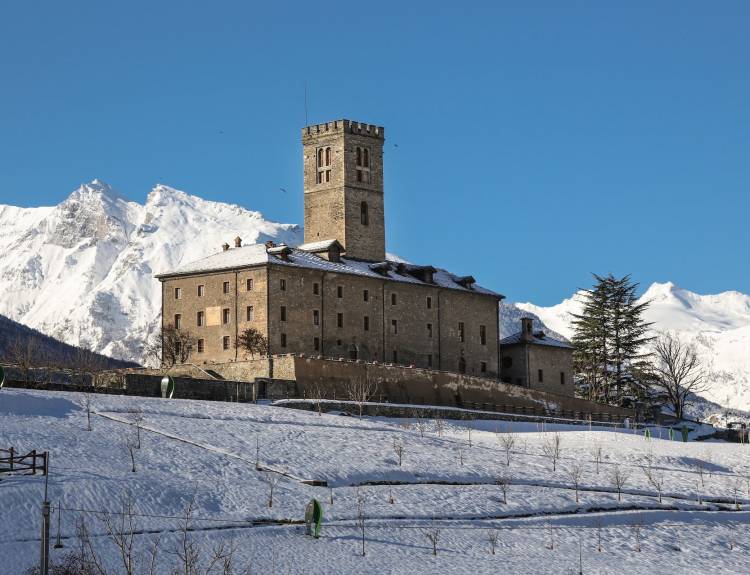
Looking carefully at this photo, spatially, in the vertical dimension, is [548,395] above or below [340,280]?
below

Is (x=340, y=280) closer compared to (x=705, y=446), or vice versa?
(x=705, y=446)

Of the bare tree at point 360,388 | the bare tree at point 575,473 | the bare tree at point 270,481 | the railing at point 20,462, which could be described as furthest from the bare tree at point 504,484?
the bare tree at point 360,388

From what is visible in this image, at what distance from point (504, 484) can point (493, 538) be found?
25.7 feet

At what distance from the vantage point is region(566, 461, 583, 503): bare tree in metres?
54.4

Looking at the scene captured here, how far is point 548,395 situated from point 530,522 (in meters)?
44.0

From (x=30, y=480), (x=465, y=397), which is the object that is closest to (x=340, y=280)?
(x=465, y=397)

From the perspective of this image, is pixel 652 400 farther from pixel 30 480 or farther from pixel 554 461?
pixel 30 480

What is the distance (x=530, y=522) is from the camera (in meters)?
47.4

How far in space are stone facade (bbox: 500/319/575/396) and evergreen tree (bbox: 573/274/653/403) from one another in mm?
5062

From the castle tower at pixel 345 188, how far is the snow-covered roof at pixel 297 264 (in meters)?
2.27

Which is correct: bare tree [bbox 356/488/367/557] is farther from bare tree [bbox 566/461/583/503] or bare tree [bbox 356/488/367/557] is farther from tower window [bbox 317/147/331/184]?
tower window [bbox 317/147/331/184]

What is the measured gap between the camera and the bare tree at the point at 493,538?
143 feet

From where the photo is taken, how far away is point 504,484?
52000 millimetres

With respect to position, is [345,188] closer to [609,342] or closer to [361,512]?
[609,342]
